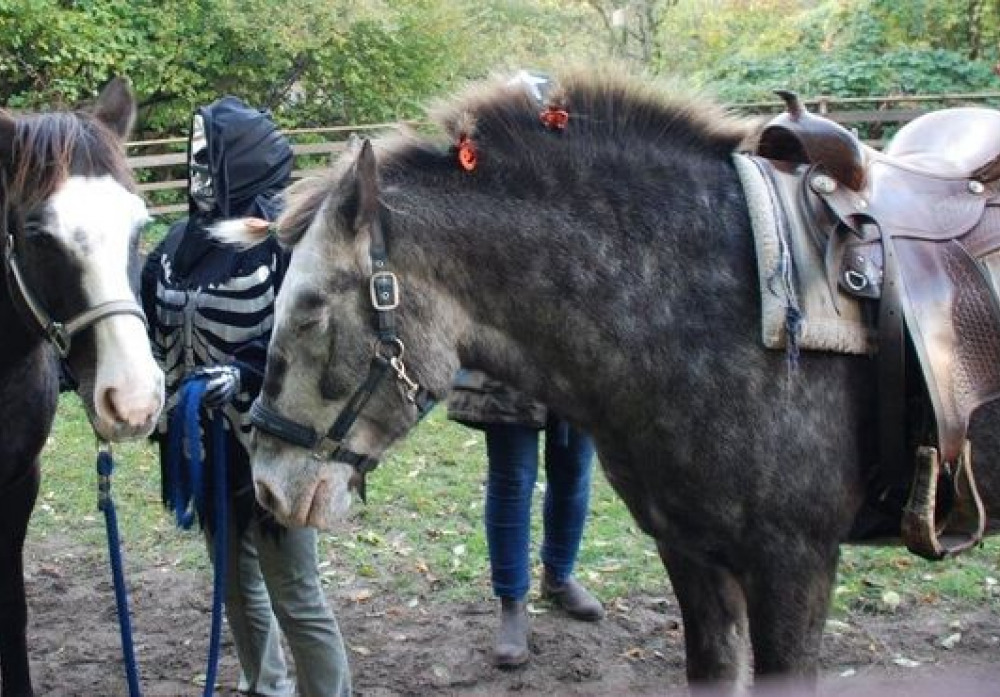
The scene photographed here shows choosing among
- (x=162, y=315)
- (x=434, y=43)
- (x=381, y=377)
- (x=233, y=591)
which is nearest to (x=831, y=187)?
(x=381, y=377)

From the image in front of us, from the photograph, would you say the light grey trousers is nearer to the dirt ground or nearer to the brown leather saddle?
the dirt ground

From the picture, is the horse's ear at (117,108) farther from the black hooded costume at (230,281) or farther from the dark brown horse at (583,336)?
the dark brown horse at (583,336)

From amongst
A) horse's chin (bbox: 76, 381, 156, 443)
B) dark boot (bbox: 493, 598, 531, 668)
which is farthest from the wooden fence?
horse's chin (bbox: 76, 381, 156, 443)

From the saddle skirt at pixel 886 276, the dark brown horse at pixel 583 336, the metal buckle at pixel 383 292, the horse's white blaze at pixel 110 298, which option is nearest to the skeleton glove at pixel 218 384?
the horse's white blaze at pixel 110 298

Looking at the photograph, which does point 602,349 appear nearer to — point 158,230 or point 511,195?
point 511,195

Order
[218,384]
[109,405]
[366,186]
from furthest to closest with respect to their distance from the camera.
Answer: [218,384]
[109,405]
[366,186]

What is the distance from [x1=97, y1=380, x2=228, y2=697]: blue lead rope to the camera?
2988mm

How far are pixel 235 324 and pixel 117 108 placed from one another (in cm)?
87

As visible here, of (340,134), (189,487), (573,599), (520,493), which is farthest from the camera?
(340,134)

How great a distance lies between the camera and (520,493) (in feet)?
13.2

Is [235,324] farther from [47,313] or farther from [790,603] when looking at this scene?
[790,603]

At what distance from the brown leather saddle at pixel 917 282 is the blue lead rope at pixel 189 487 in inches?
63.9

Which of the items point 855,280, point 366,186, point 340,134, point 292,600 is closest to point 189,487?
point 292,600

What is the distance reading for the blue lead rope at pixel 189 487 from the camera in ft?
9.80
